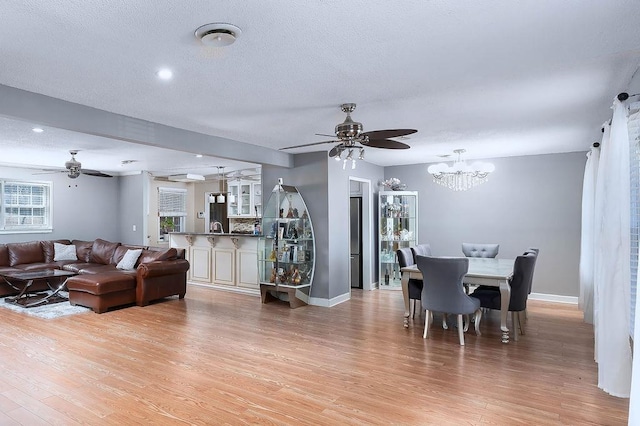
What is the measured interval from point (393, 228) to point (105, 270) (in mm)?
5285

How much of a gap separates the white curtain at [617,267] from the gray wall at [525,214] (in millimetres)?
4079

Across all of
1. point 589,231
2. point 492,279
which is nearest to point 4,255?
point 492,279

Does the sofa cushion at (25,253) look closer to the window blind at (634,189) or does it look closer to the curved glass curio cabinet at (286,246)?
the curved glass curio cabinet at (286,246)

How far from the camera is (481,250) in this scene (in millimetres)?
6344

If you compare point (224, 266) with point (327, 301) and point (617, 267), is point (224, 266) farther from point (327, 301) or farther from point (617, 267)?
point (617, 267)

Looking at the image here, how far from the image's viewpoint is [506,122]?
4.31 metres

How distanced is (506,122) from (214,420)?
13.3 feet

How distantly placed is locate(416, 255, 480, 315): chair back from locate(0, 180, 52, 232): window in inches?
314

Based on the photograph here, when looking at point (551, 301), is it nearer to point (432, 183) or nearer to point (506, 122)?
point (432, 183)

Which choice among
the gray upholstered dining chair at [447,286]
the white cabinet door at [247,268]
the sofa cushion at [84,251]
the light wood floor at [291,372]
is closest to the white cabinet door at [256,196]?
the white cabinet door at [247,268]

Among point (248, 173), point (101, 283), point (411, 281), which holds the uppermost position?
point (248, 173)

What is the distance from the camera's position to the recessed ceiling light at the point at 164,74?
2736mm

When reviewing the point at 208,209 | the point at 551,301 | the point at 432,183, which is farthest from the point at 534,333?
the point at 208,209

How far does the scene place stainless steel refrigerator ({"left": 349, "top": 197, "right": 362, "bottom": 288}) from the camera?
7551mm
